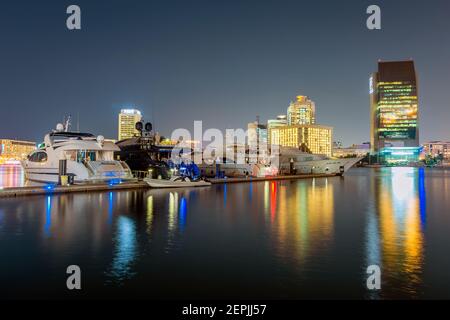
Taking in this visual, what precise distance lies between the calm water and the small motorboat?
19070mm

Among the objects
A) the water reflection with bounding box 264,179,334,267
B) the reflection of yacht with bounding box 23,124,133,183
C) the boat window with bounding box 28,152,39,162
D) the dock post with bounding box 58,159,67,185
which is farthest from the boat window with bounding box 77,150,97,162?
the water reflection with bounding box 264,179,334,267

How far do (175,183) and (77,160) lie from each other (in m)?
12.7

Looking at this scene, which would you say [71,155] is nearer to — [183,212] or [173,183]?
[173,183]

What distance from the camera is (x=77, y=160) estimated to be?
153 ft

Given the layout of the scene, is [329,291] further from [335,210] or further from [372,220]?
[335,210]

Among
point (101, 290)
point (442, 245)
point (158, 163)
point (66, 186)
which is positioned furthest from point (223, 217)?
point (158, 163)

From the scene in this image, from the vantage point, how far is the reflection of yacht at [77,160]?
152 feet

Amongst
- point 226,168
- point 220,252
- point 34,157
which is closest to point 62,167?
point 34,157

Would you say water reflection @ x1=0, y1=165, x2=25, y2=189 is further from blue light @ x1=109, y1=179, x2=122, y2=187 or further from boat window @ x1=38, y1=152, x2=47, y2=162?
blue light @ x1=109, y1=179, x2=122, y2=187

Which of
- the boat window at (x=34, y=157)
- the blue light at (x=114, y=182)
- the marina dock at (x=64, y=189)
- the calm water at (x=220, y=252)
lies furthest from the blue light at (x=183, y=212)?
the boat window at (x=34, y=157)

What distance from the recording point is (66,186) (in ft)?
138

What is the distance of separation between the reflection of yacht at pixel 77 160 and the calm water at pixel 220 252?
1652 centimetres

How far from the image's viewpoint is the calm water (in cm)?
1189

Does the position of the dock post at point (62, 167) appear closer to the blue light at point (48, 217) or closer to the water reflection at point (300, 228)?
the blue light at point (48, 217)
